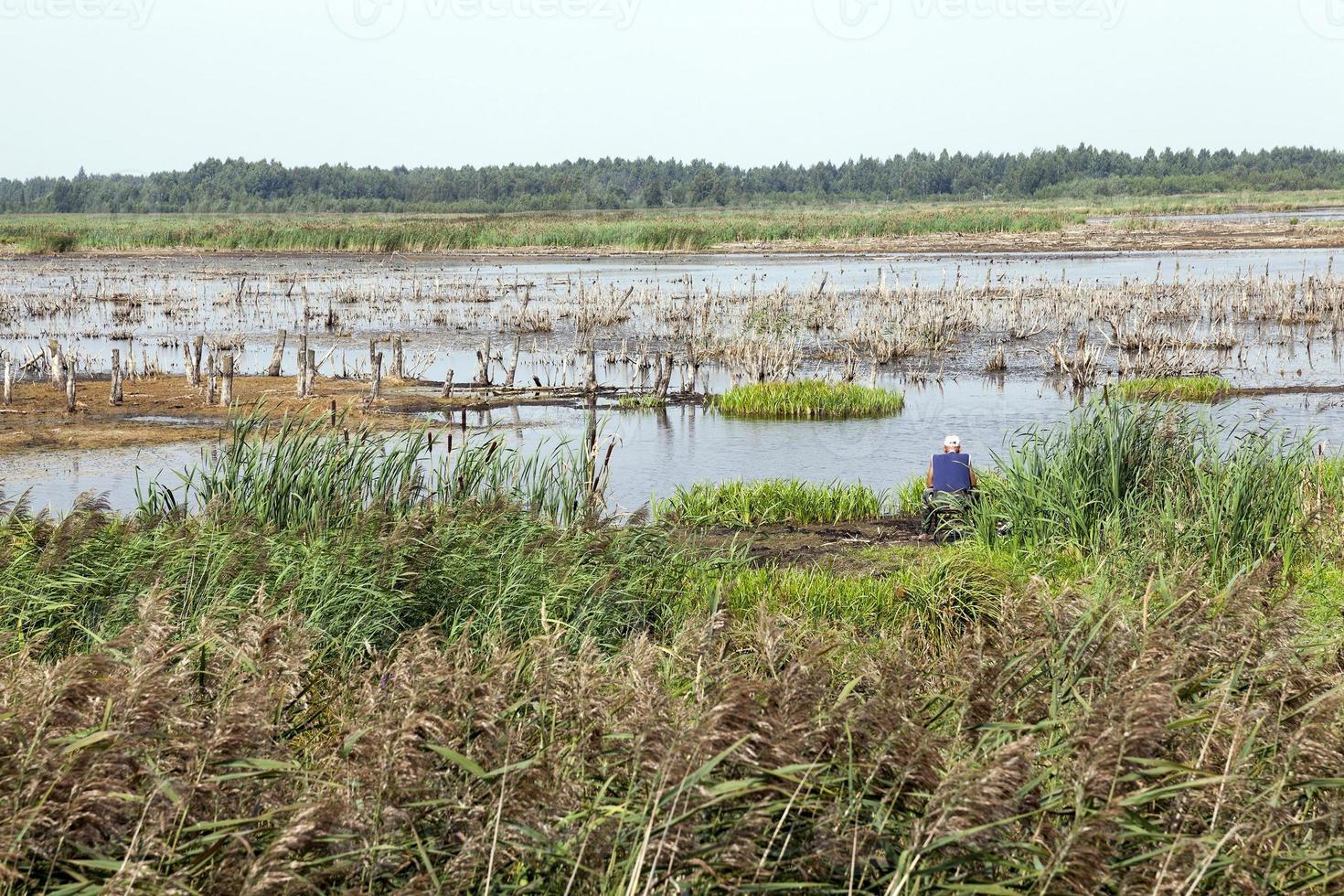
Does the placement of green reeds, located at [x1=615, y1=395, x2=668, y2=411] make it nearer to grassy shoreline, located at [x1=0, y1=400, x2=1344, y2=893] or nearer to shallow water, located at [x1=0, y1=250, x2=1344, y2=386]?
shallow water, located at [x1=0, y1=250, x2=1344, y2=386]

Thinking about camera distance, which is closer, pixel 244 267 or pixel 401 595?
pixel 401 595

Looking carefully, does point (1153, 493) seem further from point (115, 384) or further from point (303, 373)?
point (115, 384)

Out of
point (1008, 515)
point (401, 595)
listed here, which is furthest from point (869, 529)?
point (401, 595)

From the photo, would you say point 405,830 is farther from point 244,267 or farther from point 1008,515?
point 244,267

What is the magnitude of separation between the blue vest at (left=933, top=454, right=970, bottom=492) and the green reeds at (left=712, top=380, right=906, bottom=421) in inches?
451

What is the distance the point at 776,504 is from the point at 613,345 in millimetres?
21919

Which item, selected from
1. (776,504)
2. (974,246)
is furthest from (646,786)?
(974,246)

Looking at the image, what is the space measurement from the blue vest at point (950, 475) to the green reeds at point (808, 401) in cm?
1147

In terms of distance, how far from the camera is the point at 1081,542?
1255 cm

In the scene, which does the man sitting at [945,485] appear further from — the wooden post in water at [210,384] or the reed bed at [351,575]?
the wooden post in water at [210,384]

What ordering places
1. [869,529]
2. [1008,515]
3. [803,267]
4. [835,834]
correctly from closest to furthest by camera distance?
[835,834] → [1008,515] → [869,529] → [803,267]

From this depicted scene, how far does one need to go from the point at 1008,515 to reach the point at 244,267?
6321cm

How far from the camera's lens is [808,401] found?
26406 mm

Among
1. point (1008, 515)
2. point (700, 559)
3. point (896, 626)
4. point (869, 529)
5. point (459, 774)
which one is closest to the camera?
point (459, 774)
